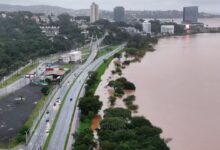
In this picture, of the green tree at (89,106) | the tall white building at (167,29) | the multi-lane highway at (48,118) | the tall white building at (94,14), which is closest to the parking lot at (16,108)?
the multi-lane highway at (48,118)

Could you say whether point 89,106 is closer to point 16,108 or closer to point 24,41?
point 16,108

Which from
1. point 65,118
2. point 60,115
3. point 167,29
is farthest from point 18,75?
point 167,29

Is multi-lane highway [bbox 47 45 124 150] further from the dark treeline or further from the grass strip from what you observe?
the dark treeline

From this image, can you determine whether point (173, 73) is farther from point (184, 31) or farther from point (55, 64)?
point (184, 31)

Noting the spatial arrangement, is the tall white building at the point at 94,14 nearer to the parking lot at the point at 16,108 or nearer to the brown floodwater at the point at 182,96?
the brown floodwater at the point at 182,96

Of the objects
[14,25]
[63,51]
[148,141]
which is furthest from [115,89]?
[14,25]

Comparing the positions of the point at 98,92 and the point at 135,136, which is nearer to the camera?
the point at 135,136
